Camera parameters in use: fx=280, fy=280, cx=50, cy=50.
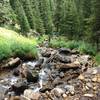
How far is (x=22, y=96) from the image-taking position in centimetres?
1334

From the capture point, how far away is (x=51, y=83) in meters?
15.2

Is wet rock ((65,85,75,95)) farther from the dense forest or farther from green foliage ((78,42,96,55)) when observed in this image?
green foliage ((78,42,96,55))

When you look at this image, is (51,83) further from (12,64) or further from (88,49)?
(88,49)

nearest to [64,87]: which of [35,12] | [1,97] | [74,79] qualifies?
[74,79]

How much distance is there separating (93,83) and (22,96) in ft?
11.8

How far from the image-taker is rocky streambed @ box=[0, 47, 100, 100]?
43.4 ft

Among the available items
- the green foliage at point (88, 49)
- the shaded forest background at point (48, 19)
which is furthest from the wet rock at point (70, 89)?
the shaded forest background at point (48, 19)

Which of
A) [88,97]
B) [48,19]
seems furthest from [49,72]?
[48,19]

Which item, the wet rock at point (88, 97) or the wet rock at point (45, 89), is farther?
the wet rock at point (45, 89)

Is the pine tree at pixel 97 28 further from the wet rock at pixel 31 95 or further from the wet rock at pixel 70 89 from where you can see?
the wet rock at pixel 31 95

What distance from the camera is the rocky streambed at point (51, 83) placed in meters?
13.2

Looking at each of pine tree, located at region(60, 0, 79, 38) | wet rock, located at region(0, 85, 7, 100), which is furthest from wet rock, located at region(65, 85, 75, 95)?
pine tree, located at region(60, 0, 79, 38)

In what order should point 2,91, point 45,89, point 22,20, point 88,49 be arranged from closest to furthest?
point 45,89, point 2,91, point 88,49, point 22,20

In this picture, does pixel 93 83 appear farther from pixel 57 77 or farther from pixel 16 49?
pixel 16 49
